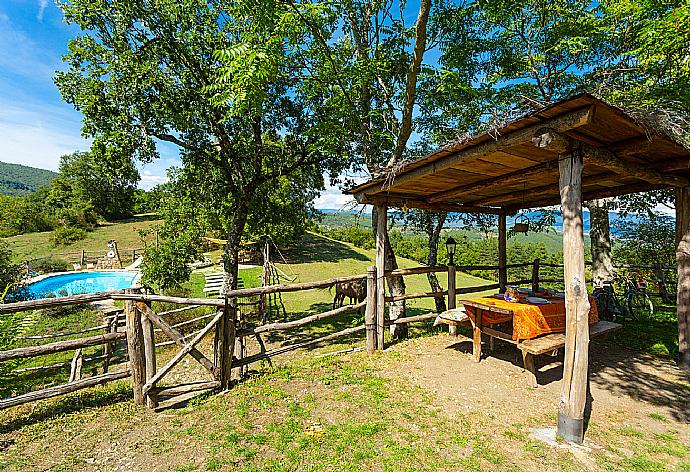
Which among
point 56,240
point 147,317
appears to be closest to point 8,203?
point 56,240

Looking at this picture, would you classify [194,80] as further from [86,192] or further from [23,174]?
[23,174]

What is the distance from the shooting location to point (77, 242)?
2836 cm

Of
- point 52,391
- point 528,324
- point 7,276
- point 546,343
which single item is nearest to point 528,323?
point 528,324

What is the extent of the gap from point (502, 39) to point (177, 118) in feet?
23.1

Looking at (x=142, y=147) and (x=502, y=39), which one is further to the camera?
(x=502, y=39)

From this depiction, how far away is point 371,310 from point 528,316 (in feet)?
7.97

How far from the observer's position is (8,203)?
33.2 metres

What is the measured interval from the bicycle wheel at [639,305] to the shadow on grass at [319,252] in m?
15.7

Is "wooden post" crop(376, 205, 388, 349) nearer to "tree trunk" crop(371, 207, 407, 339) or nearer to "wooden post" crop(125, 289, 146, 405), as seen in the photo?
"tree trunk" crop(371, 207, 407, 339)

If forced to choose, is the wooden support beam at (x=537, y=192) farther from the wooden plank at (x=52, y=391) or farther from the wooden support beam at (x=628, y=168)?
the wooden plank at (x=52, y=391)

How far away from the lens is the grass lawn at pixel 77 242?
2355 cm

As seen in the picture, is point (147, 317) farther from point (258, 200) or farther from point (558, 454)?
point (258, 200)

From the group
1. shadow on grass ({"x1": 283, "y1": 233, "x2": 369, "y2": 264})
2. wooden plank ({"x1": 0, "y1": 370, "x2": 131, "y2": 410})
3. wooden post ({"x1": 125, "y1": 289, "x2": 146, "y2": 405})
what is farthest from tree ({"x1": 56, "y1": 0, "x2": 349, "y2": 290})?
shadow on grass ({"x1": 283, "y1": 233, "x2": 369, "y2": 264})

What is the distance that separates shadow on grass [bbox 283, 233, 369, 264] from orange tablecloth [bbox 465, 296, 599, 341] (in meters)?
16.4
